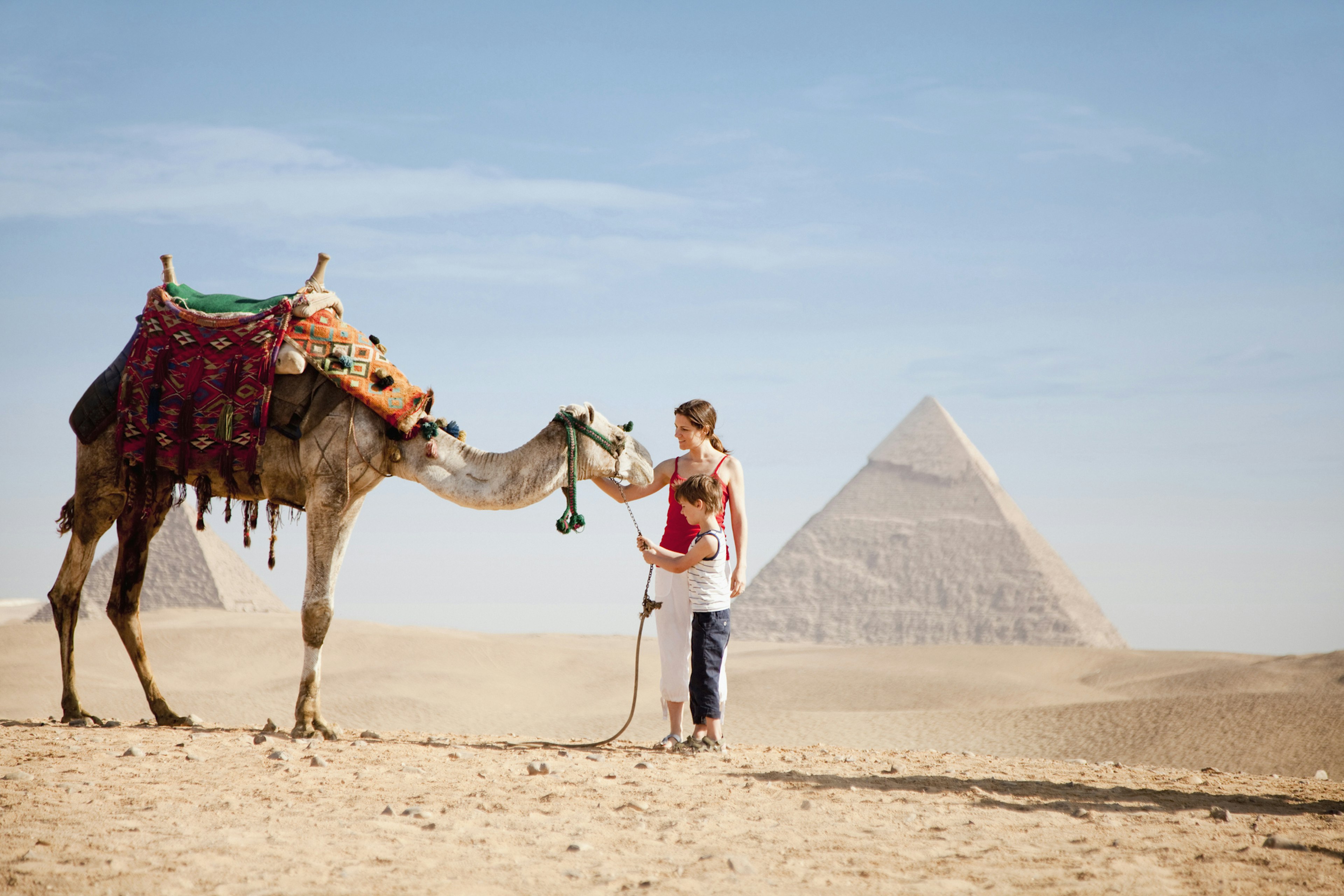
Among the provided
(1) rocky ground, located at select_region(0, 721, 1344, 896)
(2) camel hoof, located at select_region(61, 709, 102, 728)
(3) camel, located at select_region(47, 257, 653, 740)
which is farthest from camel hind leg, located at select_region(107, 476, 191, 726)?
(1) rocky ground, located at select_region(0, 721, 1344, 896)

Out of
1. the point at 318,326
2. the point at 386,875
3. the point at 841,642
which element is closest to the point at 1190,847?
the point at 386,875

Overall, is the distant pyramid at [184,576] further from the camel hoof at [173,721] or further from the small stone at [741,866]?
the small stone at [741,866]

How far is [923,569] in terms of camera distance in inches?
2815

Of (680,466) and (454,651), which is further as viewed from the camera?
(454,651)

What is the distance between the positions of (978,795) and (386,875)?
2.54m

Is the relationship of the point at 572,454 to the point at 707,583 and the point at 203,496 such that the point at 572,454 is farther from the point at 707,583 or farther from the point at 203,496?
the point at 203,496

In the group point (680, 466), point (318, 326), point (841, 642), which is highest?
point (318, 326)

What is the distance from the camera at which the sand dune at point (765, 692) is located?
17078 mm

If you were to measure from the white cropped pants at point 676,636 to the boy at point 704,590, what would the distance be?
4 cm

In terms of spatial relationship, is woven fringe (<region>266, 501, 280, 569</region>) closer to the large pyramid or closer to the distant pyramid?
the distant pyramid

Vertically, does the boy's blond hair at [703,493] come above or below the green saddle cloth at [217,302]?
below

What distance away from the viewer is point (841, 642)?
6631 centimetres

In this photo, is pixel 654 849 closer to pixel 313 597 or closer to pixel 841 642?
pixel 313 597

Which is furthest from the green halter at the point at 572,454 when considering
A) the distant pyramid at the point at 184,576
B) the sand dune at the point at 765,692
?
the distant pyramid at the point at 184,576
